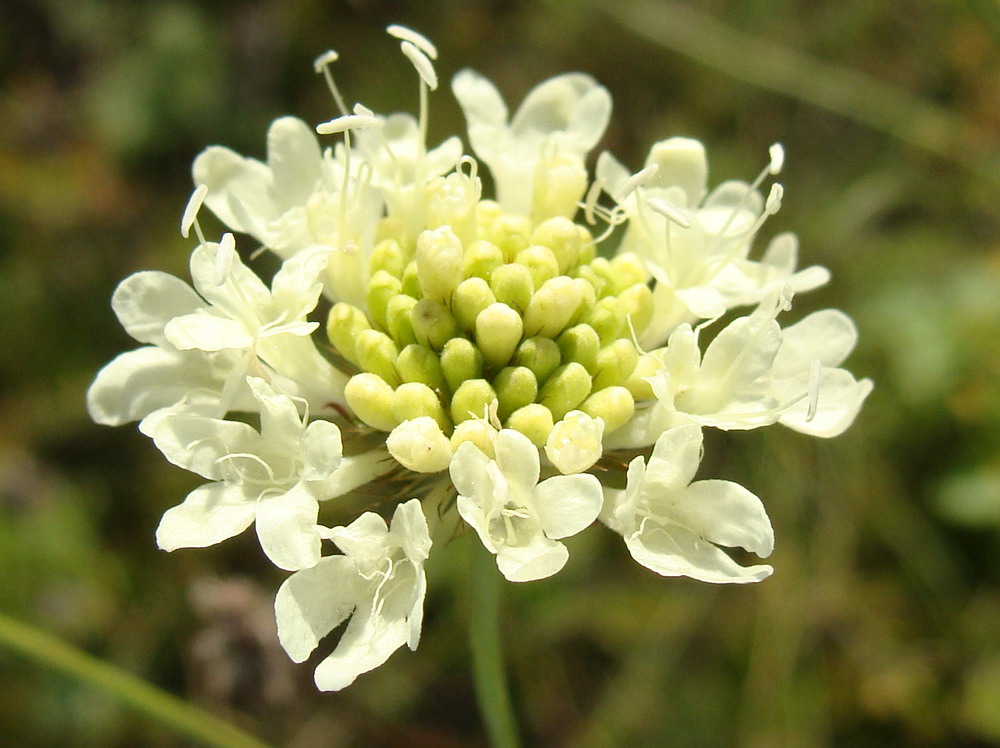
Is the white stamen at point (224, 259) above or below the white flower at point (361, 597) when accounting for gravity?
above

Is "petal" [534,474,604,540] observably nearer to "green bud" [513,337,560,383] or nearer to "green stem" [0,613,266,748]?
"green bud" [513,337,560,383]

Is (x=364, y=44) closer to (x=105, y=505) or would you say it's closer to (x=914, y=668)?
(x=105, y=505)

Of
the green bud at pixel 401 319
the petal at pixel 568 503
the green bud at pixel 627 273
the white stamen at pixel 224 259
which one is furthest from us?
the green bud at pixel 627 273

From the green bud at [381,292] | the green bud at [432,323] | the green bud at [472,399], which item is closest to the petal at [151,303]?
the green bud at [381,292]

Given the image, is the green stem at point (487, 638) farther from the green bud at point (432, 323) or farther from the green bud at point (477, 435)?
the green bud at point (432, 323)

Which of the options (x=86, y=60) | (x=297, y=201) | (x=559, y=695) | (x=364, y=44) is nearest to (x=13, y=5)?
(x=86, y=60)

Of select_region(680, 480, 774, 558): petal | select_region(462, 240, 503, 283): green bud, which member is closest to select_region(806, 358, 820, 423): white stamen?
select_region(680, 480, 774, 558): petal
